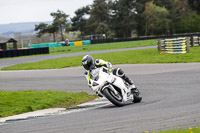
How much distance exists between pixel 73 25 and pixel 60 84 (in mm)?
93132

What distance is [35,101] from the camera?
40.5ft

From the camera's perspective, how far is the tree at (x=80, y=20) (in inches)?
4171

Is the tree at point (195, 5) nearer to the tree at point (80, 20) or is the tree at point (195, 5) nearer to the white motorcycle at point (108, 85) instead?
the tree at point (80, 20)

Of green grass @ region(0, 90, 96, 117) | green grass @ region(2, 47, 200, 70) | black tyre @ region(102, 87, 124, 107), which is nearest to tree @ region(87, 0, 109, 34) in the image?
green grass @ region(2, 47, 200, 70)

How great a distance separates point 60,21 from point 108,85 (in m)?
91.4

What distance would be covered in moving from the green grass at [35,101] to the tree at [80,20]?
9183 centimetres

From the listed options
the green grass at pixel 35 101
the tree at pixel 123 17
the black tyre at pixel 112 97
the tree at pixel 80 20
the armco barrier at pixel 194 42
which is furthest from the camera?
the tree at pixel 80 20

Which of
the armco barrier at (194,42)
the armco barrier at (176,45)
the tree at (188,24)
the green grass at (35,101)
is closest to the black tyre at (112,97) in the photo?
the green grass at (35,101)

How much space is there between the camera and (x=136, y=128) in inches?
283

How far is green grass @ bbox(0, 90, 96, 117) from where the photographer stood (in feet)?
37.5

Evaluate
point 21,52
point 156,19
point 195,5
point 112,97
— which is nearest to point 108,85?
point 112,97

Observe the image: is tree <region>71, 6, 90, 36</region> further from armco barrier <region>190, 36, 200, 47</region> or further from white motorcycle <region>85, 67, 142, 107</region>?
white motorcycle <region>85, 67, 142, 107</region>

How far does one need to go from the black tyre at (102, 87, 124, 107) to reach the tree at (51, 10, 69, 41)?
90796mm

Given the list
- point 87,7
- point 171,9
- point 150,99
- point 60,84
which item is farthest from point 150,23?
point 150,99
